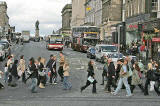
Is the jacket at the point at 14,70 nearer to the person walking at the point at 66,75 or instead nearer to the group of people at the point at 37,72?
the group of people at the point at 37,72

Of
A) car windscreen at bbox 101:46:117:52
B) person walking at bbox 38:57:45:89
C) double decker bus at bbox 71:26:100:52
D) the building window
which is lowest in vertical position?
person walking at bbox 38:57:45:89

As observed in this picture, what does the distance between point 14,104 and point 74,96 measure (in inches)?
119

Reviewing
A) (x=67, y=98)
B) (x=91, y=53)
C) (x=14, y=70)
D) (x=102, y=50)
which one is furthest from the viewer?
(x=91, y=53)

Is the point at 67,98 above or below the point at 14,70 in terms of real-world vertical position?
below

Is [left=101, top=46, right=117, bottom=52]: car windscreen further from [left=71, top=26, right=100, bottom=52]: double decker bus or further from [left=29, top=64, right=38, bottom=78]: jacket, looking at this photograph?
[left=29, top=64, right=38, bottom=78]: jacket

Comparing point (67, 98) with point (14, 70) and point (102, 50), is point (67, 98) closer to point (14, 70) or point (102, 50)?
point (14, 70)

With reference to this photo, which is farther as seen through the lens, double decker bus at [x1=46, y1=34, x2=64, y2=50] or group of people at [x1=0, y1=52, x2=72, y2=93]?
double decker bus at [x1=46, y1=34, x2=64, y2=50]

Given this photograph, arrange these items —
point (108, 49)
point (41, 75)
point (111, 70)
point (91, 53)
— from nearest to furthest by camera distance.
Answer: point (111, 70) → point (41, 75) → point (108, 49) → point (91, 53)

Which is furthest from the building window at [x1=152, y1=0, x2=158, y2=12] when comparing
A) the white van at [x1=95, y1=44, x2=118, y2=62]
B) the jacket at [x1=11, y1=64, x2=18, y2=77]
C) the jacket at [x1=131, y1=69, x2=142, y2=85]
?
the jacket at [x1=131, y1=69, x2=142, y2=85]

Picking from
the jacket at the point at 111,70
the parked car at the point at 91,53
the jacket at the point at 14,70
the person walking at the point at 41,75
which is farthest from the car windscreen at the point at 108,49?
the jacket at the point at 111,70

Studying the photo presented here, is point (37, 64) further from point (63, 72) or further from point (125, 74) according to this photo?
point (125, 74)

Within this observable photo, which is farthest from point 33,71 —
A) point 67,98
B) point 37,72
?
point 67,98

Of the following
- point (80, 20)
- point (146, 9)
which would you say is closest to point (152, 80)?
point (146, 9)

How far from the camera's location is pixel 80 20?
441 ft
